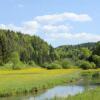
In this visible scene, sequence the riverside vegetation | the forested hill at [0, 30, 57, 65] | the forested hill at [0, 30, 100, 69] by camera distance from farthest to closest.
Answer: the forested hill at [0, 30, 57, 65]
the forested hill at [0, 30, 100, 69]
the riverside vegetation

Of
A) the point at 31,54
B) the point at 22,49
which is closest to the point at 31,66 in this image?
the point at 22,49

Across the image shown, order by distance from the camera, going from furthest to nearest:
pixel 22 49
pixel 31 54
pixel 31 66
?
pixel 31 54 < pixel 22 49 < pixel 31 66

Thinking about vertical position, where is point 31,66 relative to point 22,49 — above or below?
below

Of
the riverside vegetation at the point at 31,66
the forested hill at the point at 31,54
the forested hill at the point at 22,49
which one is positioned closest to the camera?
the riverside vegetation at the point at 31,66

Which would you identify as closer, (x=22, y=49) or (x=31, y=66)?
(x=31, y=66)

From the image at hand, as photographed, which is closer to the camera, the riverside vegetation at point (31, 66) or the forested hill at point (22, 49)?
the riverside vegetation at point (31, 66)

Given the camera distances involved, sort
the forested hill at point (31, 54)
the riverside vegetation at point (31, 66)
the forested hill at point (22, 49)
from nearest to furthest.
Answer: the riverside vegetation at point (31, 66)
the forested hill at point (31, 54)
the forested hill at point (22, 49)

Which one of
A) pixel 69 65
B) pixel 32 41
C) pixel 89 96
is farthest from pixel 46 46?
pixel 89 96

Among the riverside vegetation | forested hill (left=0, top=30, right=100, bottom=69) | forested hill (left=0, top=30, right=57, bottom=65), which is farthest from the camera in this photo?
forested hill (left=0, top=30, right=57, bottom=65)

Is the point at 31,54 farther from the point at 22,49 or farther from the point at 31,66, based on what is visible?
the point at 31,66

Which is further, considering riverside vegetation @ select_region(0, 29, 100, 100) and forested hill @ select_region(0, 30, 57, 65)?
forested hill @ select_region(0, 30, 57, 65)

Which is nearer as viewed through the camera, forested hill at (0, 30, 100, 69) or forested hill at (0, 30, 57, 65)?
forested hill at (0, 30, 100, 69)

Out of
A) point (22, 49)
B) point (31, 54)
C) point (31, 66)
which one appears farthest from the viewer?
point (31, 54)

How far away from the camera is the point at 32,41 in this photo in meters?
194
